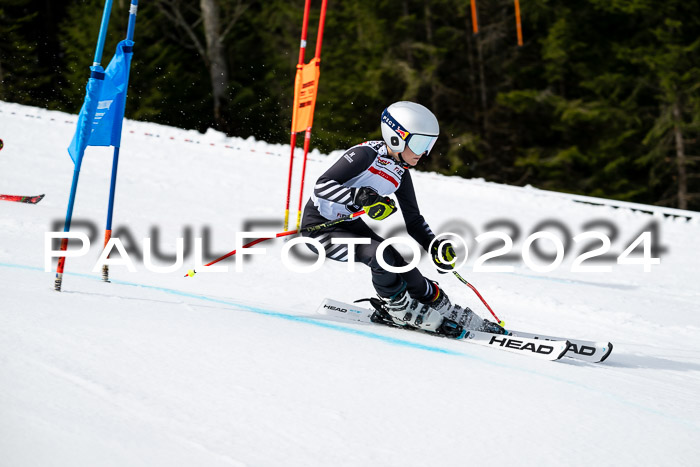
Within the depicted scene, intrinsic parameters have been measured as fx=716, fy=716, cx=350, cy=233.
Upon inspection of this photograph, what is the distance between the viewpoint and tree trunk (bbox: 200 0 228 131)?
19703mm

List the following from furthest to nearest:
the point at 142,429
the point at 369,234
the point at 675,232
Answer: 1. the point at 675,232
2. the point at 369,234
3. the point at 142,429

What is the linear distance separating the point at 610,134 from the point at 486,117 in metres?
3.70

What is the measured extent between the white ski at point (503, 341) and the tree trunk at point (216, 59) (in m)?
16.5

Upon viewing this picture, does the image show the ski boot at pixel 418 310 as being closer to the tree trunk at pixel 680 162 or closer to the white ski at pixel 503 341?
the white ski at pixel 503 341

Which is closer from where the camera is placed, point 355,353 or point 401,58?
point 355,353

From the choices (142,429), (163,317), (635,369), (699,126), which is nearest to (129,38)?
(163,317)

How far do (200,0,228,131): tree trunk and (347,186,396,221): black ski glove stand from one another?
16.9 m

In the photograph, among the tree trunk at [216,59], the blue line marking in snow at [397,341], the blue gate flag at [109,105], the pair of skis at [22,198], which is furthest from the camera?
the tree trunk at [216,59]

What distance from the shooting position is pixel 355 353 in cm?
339

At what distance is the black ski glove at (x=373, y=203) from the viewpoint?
162 inches

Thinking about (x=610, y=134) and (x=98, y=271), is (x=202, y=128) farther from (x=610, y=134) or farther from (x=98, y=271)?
(x=98, y=271)

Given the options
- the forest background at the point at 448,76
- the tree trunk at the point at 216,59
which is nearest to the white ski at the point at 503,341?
the forest background at the point at 448,76

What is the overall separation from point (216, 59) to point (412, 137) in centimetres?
1750

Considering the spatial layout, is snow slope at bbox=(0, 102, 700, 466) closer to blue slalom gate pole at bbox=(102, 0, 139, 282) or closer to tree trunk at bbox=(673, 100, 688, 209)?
blue slalom gate pole at bbox=(102, 0, 139, 282)
